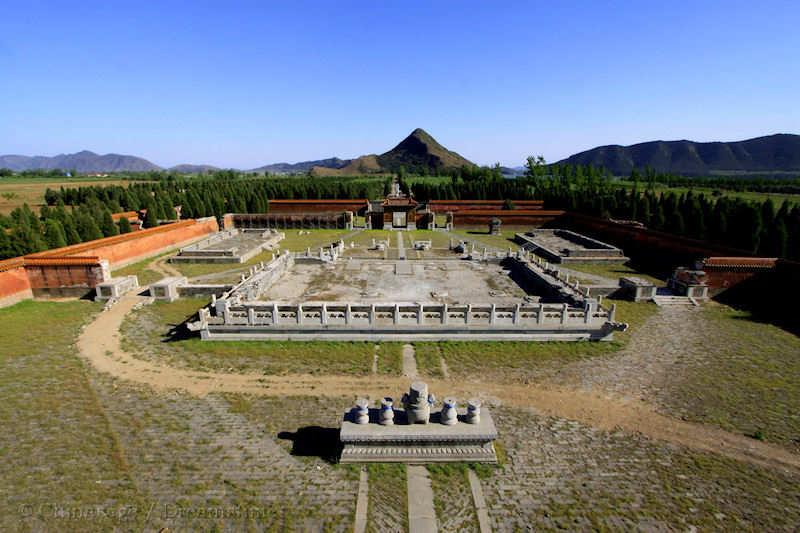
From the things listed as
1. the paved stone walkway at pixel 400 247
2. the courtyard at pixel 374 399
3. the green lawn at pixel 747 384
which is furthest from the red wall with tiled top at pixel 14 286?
the green lawn at pixel 747 384

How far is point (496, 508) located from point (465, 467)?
1.14m

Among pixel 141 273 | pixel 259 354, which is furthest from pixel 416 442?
pixel 141 273

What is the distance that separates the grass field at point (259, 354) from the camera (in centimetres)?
1314

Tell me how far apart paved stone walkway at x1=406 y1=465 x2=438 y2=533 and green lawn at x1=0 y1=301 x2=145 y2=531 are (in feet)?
16.6

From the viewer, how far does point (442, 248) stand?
112ft

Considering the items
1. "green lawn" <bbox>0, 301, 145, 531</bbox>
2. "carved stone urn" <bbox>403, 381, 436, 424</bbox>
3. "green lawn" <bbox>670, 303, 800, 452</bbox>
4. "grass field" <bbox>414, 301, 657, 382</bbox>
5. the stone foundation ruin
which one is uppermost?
"carved stone urn" <bbox>403, 381, 436, 424</bbox>

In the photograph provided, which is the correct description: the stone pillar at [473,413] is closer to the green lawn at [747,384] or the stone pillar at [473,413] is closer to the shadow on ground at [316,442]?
the shadow on ground at [316,442]

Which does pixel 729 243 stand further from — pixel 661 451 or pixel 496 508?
pixel 496 508

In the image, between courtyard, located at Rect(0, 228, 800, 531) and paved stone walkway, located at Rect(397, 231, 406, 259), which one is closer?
courtyard, located at Rect(0, 228, 800, 531)

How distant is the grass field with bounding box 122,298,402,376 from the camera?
13.1 meters

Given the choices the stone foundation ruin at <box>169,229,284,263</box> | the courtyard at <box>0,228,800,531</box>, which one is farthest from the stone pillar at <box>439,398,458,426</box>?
the stone foundation ruin at <box>169,229,284,263</box>

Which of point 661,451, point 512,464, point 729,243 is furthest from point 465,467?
point 729,243

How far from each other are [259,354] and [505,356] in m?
8.96

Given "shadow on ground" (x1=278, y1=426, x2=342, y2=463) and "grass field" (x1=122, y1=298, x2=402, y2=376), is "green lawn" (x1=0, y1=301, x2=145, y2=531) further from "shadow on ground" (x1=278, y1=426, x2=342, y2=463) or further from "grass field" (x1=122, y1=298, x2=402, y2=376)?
"shadow on ground" (x1=278, y1=426, x2=342, y2=463)
